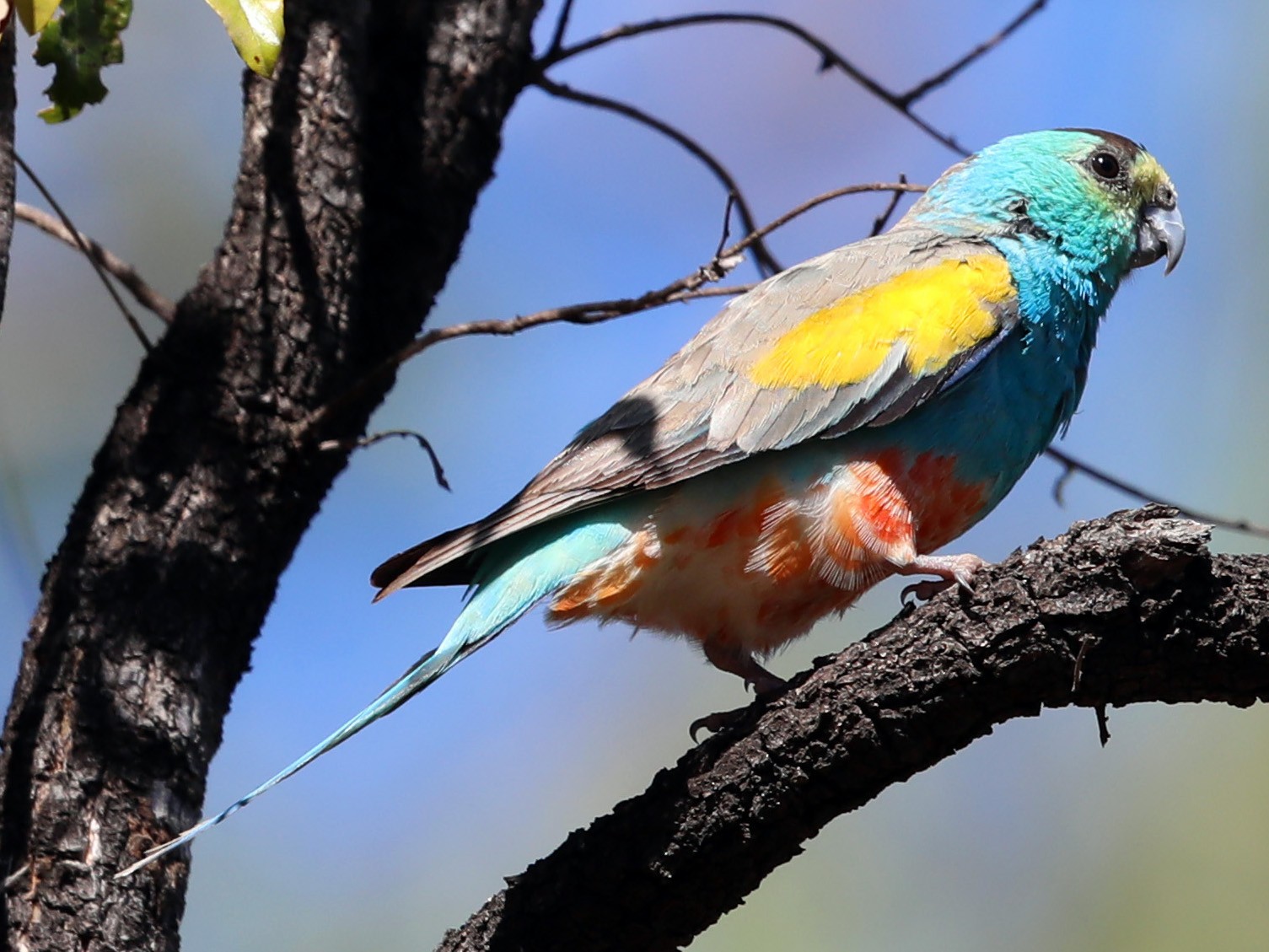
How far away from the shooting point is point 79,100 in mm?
4102

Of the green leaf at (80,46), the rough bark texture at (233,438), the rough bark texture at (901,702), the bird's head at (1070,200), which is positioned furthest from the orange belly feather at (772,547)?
the green leaf at (80,46)

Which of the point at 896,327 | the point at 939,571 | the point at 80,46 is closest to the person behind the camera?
the point at 80,46

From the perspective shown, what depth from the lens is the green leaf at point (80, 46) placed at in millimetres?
3998

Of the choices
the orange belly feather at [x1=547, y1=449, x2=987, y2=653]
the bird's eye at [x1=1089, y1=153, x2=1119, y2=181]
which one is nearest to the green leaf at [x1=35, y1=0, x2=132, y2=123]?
the orange belly feather at [x1=547, y1=449, x2=987, y2=653]

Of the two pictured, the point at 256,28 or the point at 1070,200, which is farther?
the point at 1070,200

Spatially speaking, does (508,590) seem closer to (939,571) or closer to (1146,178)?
(939,571)

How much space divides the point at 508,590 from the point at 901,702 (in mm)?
1580

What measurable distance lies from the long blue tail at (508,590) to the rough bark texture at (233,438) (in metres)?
0.35

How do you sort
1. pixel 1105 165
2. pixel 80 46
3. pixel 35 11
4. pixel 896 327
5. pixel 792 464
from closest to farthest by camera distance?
pixel 35 11
pixel 80 46
pixel 792 464
pixel 896 327
pixel 1105 165

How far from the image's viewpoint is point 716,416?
15.9 feet

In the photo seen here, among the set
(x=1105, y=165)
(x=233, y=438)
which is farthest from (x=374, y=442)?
(x=1105, y=165)

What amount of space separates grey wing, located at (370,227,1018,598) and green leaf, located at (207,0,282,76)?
5.68 ft

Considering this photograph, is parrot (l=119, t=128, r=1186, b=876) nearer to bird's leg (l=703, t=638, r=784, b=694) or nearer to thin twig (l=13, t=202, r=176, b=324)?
bird's leg (l=703, t=638, r=784, b=694)

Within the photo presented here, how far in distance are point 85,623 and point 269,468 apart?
2.44 ft
